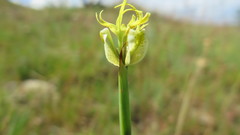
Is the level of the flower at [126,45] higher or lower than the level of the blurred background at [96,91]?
higher

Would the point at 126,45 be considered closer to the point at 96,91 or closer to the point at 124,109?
the point at 124,109

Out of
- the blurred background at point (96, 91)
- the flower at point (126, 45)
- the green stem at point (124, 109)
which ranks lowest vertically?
the blurred background at point (96, 91)

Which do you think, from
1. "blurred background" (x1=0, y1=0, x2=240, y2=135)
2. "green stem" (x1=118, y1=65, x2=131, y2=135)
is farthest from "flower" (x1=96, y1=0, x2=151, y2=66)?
"blurred background" (x1=0, y1=0, x2=240, y2=135)

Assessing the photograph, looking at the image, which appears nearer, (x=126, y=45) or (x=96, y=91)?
(x=126, y=45)

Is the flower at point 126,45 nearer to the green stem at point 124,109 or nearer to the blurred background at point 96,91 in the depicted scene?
the green stem at point 124,109

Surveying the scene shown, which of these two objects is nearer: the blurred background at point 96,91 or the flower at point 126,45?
the flower at point 126,45

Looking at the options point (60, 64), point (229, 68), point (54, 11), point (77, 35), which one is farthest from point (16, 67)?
point (54, 11)

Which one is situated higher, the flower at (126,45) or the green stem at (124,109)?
the flower at (126,45)

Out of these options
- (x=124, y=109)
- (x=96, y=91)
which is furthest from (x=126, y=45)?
(x=96, y=91)

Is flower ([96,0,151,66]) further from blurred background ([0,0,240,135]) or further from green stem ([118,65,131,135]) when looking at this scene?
blurred background ([0,0,240,135])

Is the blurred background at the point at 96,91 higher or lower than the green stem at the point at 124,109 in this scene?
lower

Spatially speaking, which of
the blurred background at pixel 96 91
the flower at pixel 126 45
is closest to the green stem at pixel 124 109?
the flower at pixel 126 45

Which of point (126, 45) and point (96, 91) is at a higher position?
point (126, 45)
